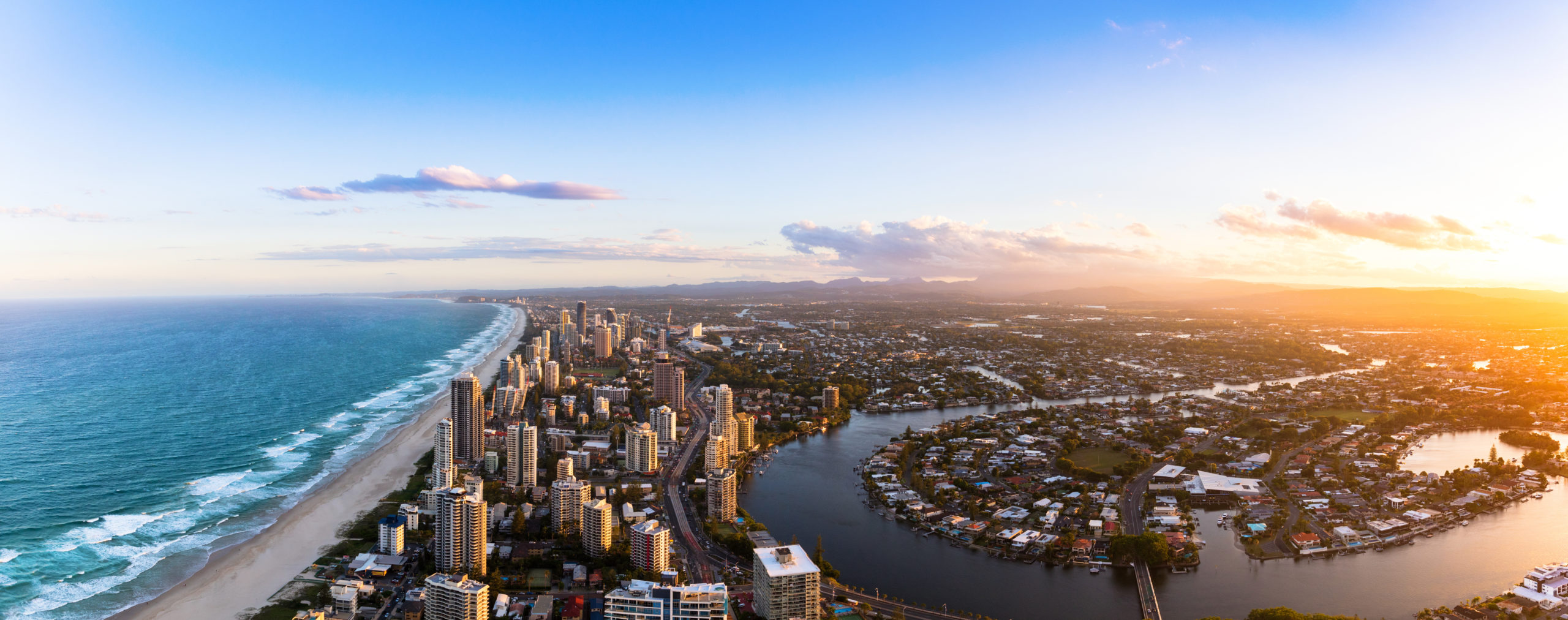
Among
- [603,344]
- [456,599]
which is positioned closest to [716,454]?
[456,599]

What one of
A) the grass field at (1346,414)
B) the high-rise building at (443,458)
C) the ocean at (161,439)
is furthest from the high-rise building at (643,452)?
the grass field at (1346,414)

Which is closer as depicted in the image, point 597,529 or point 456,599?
point 456,599

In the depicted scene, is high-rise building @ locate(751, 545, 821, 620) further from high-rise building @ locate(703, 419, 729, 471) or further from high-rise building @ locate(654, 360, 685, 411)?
high-rise building @ locate(654, 360, 685, 411)

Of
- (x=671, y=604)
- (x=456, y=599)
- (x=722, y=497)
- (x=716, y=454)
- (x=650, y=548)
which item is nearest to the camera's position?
(x=671, y=604)

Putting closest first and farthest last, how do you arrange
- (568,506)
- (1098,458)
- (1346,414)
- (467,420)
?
(568,506) < (467,420) < (1098,458) < (1346,414)

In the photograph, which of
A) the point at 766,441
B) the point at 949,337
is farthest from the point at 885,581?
the point at 949,337

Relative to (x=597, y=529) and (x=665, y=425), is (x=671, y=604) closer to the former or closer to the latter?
(x=597, y=529)

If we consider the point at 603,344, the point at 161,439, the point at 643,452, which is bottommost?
the point at 161,439
